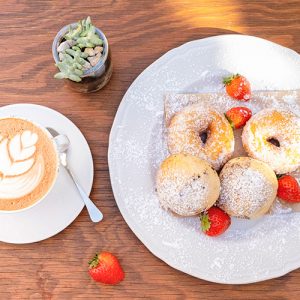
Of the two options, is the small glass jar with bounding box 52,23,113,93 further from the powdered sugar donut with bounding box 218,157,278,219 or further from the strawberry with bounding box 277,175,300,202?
the strawberry with bounding box 277,175,300,202

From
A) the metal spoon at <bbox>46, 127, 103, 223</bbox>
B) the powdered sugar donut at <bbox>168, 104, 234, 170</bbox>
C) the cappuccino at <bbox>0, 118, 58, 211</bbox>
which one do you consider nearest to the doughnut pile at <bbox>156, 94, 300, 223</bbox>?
the powdered sugar donut at <bbox>168, 104, 234, 170</bbox>

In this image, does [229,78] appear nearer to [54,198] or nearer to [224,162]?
[224,162]

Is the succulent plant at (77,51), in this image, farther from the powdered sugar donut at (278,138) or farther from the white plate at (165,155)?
the powdered sugar donut at (278,138)

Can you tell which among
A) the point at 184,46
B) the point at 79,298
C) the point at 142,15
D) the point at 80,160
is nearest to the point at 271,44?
the point at 184,46

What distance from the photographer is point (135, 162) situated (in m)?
1.29

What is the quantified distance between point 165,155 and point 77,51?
1.12 ft

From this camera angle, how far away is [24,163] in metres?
1.17

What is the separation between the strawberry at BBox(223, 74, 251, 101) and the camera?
130 cm

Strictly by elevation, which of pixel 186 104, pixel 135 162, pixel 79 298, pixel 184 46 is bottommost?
pixel 79 298

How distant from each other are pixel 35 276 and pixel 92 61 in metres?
0.55

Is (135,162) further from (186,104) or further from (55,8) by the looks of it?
Result: (55,8)

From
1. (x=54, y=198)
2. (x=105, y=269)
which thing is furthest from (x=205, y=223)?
(x=54, y=198)

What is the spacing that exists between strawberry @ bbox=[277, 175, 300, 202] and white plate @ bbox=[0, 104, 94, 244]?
18.6 inches

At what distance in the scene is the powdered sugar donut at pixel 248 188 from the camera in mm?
1212
